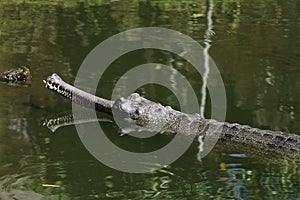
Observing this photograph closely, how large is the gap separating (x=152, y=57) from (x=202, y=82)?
119cm

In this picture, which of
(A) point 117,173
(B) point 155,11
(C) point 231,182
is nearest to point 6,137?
Answer: (A) point 117,173

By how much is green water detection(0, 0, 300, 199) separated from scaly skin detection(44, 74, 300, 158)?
13 centimetres

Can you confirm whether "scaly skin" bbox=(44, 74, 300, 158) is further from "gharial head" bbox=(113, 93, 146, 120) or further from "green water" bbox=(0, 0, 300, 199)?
"green water" bbox=(0, 0, 300, 199)

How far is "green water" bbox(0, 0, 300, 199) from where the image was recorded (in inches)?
161

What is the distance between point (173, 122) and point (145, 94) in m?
0.97

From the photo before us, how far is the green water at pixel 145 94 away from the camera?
4.10 metres

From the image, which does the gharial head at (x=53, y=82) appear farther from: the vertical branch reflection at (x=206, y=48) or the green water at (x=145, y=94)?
the vertical branch reflection at (x=206, y=48)

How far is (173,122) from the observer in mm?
Result: 5273

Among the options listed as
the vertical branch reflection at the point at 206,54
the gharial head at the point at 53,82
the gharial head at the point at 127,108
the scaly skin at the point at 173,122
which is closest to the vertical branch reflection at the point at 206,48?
the vertical branch reflection at the point at 206,54

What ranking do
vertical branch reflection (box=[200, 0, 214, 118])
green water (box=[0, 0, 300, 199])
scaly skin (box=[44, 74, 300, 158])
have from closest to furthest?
1. green water (box=[0, 0, 300, 199])
2. scaly skin (box=[44, 74, 300, 158])
3. vertical branch reflection (box=[200, 0, 214, 118])

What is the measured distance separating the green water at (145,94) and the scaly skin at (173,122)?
0.43 ft

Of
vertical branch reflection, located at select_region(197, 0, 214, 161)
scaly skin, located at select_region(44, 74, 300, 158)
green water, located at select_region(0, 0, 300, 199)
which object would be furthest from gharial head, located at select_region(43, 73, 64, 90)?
vertical branch reflection, located at select_region(197, 0, 214, 161)

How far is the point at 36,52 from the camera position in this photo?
7.76m

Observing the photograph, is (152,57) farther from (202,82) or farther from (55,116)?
(55,116)
